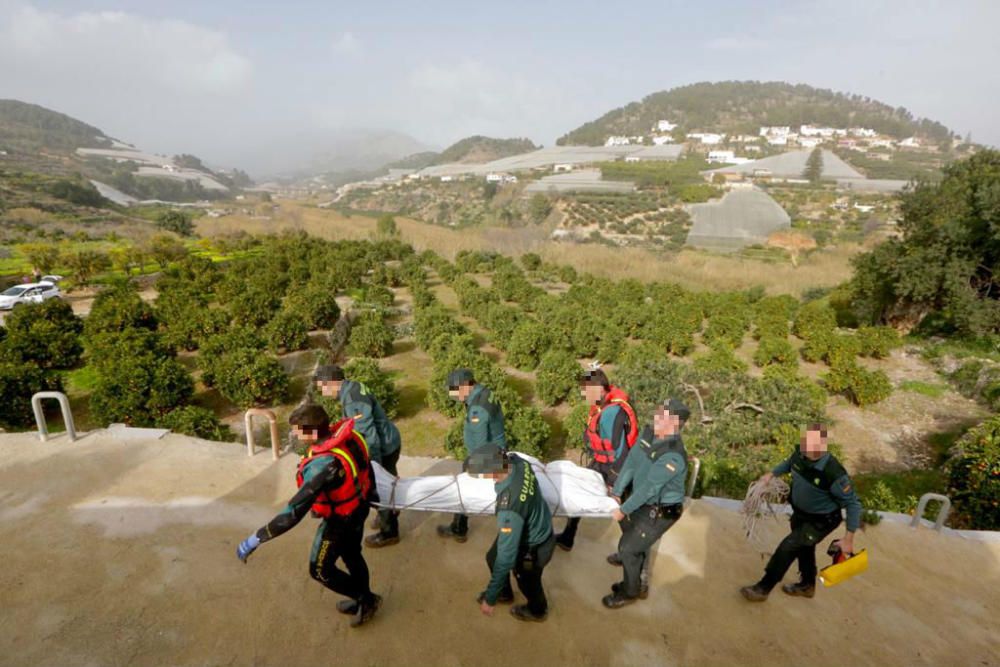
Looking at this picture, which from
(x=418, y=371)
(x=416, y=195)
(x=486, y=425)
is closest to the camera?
(x=486, y=425)

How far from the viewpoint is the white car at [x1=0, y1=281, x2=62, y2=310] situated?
1762cm

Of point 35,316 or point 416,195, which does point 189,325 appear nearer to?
point 35,316

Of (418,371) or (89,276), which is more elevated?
(89,276)

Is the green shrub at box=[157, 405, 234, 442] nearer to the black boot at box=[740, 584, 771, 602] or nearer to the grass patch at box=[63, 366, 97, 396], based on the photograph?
the grass patch at box=[63, 366, 97, 396]

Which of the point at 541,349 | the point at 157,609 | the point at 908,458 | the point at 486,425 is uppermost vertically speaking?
the point at 486,425

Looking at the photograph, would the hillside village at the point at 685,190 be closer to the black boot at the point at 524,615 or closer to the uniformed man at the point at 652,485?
the uniformed man at the point at 652,485

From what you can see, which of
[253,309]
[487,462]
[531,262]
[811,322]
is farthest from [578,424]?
[531,262]

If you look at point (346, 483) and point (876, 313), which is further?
point (876, 313)

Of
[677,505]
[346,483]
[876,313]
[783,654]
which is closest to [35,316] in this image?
[346,483]

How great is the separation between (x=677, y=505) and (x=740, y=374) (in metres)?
7.12

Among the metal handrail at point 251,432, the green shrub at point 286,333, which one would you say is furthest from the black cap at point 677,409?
the green shrub at point 286,333

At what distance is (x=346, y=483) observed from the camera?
3.03 metres

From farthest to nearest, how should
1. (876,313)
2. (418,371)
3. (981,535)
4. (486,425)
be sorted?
(876,313) → (418,371) → (981,535) → (486,425)

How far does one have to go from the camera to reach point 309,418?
306cm
